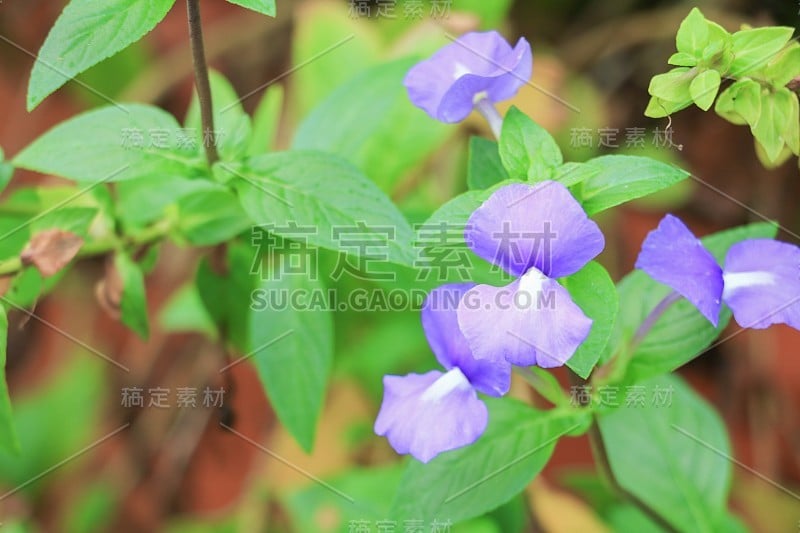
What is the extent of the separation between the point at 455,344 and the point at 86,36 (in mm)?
439

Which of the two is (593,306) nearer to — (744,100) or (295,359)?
(744,100)

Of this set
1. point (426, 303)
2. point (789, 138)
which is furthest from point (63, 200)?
point (789, 138)

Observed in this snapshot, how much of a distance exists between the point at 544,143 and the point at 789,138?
0.23 meters

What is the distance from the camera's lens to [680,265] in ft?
2.70

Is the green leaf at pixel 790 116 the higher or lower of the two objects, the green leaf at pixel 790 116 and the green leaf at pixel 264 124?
the higher

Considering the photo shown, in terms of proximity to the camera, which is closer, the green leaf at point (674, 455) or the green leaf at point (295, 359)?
the green leaf at point (295, 359)

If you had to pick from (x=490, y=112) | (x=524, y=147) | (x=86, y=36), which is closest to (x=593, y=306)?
(x=524, y=147)

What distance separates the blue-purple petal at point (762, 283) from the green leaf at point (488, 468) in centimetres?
21

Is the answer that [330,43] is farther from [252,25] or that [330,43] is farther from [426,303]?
[426,303]

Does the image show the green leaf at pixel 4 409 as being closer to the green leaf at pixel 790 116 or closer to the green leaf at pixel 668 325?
the green leaf at pixel 668 325

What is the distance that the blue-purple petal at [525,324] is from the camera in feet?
2.36

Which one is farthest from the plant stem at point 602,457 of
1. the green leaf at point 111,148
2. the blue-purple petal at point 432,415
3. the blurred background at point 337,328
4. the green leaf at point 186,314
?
the green leaf at point 186,314

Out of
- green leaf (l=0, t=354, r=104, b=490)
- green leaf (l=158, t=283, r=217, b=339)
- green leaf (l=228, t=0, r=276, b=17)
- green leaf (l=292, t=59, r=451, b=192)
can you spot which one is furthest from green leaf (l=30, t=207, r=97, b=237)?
green leaf (l=0, t=354, r=104, b=490)

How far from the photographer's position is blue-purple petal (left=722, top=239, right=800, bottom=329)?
833 millimetres
